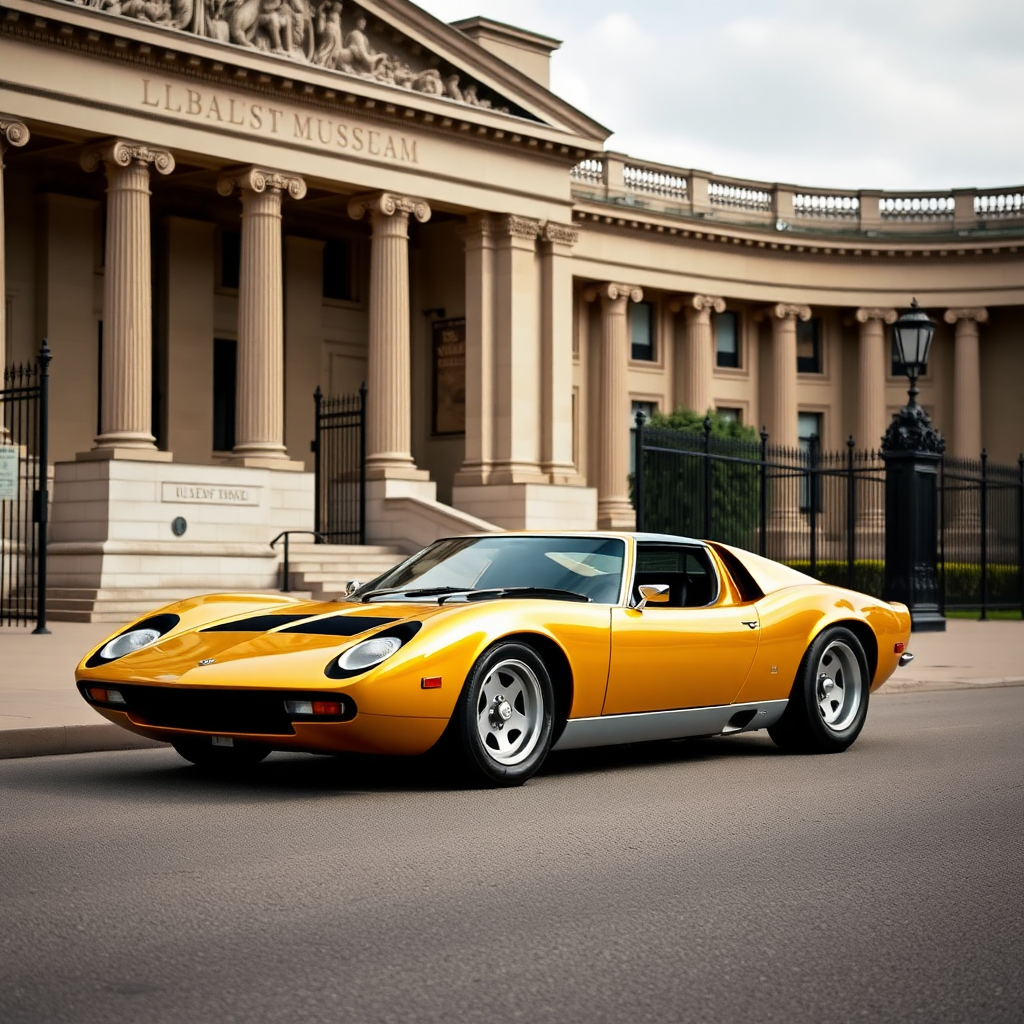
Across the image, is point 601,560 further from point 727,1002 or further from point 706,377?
point 706,377

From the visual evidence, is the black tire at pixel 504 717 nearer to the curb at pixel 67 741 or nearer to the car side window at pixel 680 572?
the car side window at pixel 680 572

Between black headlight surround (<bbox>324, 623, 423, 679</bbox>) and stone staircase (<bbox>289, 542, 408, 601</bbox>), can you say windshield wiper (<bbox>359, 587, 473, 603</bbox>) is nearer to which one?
black headlight surround (<bbox>324, 623, 423, 679</bbox>)

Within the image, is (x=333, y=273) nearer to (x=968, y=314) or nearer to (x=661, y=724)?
(x=968, y=314)

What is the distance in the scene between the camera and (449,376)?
133 ft

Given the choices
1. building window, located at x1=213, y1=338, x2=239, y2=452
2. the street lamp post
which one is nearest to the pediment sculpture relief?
building window, located at x1=213, y1=338, x2=239, y2=452

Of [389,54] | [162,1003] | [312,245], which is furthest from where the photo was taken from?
[312,245]

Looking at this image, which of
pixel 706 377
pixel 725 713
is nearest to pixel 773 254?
pixel 706 377

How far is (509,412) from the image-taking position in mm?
38094

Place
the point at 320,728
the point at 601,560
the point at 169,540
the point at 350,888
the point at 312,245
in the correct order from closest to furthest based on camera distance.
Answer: the point at 350,888 → the point at 320,728 → the point at 601,560 → the point at 169,540 → the point at 312,245

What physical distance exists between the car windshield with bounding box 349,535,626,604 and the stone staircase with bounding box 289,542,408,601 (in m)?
18.5

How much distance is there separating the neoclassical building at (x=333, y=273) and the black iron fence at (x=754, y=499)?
439 centimetres

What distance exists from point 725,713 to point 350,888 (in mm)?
4310

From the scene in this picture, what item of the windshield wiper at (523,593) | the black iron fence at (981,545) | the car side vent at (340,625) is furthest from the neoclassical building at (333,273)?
the car side vent at (340,625)

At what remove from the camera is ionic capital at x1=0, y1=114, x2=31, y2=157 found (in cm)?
2931
